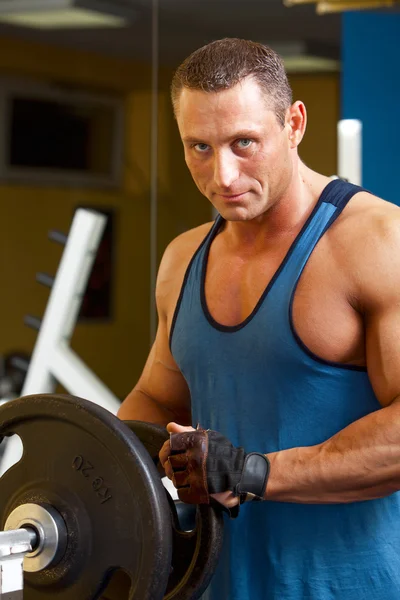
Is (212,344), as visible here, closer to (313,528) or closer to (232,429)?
(232,429)

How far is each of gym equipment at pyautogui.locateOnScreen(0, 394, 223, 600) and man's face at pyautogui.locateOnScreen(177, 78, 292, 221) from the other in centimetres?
35

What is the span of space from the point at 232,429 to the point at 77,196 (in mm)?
2598

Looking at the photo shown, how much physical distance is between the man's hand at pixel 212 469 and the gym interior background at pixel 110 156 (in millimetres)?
2546

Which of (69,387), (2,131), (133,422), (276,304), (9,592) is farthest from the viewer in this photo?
(2,131)

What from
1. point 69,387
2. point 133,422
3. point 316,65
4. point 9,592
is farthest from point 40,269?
point 9,592

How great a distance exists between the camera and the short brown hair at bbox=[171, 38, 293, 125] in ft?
4.75

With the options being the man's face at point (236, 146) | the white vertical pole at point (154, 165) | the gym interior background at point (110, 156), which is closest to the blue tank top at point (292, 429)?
the man's face at point (236, 146)

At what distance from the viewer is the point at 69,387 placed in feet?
11.2

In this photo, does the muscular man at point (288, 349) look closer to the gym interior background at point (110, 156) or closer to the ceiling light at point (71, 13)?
the gym interior background at point (110, 156)

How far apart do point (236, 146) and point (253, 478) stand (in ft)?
1.48

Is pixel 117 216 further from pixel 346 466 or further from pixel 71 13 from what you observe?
pixel 346 466

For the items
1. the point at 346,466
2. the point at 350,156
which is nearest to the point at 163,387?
the point at 346,466

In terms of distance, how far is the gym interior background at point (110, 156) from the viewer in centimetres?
391

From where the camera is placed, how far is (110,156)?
4.03 metres
